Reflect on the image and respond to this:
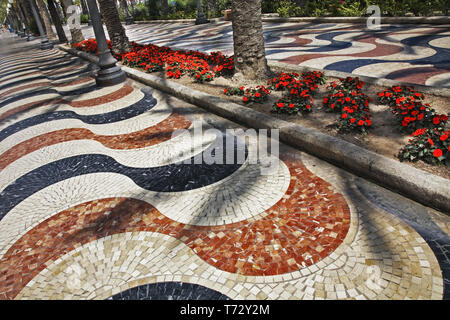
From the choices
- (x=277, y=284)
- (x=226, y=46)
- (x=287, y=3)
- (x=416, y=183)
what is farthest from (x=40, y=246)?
(x=287, y=3)

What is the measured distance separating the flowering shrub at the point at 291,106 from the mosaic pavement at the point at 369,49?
7.52 feet

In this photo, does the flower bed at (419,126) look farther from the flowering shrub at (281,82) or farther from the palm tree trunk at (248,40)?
the palm tree trunk at (248,40)

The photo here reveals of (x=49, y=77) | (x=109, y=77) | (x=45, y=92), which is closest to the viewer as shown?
(x=109, y=77)

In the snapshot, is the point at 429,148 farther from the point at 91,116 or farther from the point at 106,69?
the point at 106,69

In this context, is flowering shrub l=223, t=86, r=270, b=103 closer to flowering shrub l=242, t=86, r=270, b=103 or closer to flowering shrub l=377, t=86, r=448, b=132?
flowering shrub l=242, t=86, r=270, b=103

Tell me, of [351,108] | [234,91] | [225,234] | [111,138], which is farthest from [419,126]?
[111,138]

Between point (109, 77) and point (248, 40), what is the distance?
4596 millimetres

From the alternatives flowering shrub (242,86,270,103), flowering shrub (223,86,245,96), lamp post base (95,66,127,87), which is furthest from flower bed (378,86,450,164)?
lamp post base (95,66,127,87)

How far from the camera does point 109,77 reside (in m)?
8.29

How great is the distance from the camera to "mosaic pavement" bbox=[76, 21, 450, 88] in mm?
5910

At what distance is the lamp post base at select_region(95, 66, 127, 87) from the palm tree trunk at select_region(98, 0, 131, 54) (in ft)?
8.30

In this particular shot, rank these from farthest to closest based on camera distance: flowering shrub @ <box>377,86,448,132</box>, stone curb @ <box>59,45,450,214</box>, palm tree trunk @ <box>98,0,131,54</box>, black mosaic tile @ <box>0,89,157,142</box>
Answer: palm tree trunk @ <box>98,0,131,54</box>
black mosaic tile @ <box>0,89,157,142</box>
flowering shrub @ <box>377,86,448,132</box>
stone curb @ <box>59,45,450,214</box>

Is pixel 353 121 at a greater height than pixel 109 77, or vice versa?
pixel 353 121
